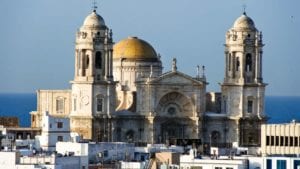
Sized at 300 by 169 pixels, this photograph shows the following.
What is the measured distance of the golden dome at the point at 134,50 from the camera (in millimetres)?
160500

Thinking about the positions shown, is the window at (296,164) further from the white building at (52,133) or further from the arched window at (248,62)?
the arched window at (248,62)

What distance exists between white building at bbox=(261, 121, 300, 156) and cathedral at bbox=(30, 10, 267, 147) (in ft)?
98.8

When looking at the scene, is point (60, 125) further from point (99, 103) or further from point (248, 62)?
point (248, 62)

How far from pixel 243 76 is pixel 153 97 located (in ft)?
23.7

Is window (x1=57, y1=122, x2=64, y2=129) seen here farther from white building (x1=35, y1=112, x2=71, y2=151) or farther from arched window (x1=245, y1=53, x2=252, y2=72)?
arched window (x1=245, y1=53, x2=252, y2=72)

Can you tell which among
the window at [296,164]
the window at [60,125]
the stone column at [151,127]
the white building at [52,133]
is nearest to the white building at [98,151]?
the white building at [52,133]

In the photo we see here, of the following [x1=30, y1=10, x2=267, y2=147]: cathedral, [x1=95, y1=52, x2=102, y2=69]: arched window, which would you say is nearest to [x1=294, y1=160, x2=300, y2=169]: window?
[x1=30, y1=10, x2=267, y2=147]: cathedral

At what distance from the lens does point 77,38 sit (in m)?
154

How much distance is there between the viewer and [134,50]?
160875mm

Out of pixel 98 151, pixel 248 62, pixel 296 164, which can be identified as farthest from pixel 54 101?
pixel 296 164

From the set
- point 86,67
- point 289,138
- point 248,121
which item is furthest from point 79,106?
→ point 289,138

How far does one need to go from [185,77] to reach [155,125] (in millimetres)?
4189

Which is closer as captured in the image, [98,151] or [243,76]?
[98,151]

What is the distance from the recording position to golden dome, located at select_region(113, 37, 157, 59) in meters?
160
